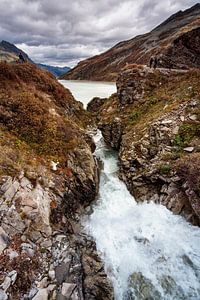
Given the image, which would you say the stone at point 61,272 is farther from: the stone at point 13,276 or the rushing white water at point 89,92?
the rushing white water at point 89,92

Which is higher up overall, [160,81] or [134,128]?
[160,81]

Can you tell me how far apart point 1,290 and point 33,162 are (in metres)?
8.09

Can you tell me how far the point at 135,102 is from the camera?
95.4 ft

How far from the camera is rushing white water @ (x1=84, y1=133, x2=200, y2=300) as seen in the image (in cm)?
1187

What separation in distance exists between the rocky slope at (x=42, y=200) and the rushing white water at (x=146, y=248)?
35.1 inches

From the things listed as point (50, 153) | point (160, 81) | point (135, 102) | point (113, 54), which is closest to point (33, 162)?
point (50, 153)

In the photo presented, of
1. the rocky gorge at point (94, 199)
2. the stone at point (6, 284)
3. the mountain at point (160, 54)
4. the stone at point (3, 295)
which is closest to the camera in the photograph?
the stone at point (3, 295)

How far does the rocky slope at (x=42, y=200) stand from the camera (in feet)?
35.4

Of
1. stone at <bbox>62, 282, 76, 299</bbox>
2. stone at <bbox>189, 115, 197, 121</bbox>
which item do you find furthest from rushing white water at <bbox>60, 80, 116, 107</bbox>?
stone at <bbox>62, 282, 76, 299</bbox>

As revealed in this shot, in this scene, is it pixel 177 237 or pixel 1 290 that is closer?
pixel 1 290

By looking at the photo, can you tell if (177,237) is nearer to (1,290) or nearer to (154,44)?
(1,290)

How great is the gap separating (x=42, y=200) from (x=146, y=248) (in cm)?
630

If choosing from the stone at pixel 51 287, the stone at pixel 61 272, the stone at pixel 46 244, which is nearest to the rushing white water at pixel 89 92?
the stone at pixel 46 244

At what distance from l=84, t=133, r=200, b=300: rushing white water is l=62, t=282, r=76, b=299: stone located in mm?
2280
